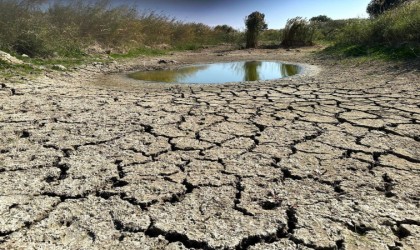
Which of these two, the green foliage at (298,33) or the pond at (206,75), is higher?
the green foliage at (298,33)

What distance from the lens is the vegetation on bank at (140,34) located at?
18.9 feet

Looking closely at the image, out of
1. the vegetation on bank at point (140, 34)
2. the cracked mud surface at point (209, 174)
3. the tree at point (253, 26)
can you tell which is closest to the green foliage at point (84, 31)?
the vegetation on bank at point (140, 34)

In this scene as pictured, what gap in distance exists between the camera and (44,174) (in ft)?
5.32

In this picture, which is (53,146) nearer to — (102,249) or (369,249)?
(102,249)

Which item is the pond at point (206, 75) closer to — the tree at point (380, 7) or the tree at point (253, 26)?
the tree at point (380, 7)

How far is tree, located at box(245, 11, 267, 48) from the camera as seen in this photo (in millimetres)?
11289

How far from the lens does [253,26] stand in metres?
11.3

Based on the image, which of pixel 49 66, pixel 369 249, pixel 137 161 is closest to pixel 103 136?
pixel 137 161

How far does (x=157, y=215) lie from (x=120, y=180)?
1.16ft

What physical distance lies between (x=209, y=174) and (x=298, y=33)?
418 inches

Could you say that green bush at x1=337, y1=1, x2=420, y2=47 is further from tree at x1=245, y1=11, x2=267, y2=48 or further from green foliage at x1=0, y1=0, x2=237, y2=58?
green foliage at x1=0, y1=0, x2=237, y2=58

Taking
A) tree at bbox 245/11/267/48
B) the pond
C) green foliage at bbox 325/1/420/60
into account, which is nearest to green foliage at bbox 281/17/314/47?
tree at bbox 245/11/267/48

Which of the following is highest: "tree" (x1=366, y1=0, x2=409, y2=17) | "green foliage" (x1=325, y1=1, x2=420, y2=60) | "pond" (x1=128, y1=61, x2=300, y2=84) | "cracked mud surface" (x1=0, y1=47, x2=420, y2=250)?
"tree" (x1=366, y1=0, x2=409, y2=17)

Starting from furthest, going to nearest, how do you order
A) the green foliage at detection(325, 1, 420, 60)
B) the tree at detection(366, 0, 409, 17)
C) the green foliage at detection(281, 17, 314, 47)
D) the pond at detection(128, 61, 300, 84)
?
the green foliage at detection(281, 17, 314, 47) < the tree at detection(366, 0, 409, 17) < the green foliage at detection(325, 1, 420, 60) < the pond at detection(128, 61, 300, 84)
